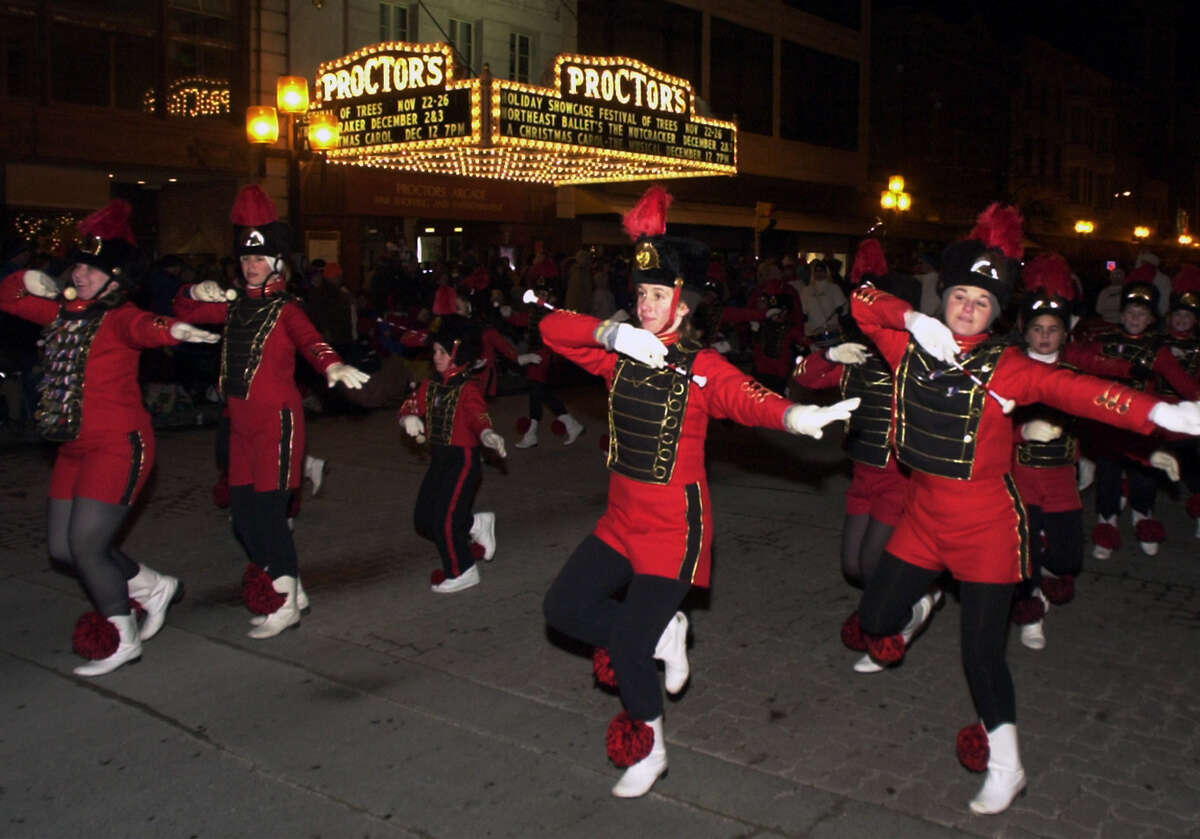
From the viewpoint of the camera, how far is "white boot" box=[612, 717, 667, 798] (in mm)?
4402

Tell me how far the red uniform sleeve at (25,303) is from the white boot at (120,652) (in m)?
1.57

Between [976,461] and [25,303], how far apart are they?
468cm

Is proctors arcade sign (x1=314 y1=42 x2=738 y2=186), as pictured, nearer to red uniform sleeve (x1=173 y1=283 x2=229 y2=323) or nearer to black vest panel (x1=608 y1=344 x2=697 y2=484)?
red uniform sleeve (x1=173 y1=283 x2=229 y2=323)

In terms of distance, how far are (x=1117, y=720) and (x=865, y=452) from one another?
1738mm

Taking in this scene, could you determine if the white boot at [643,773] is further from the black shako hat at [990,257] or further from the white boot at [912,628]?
the black shako hat at [990,257]

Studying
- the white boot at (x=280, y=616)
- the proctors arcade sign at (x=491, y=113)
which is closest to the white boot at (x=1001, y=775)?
the white boot at (x=280, y=616)

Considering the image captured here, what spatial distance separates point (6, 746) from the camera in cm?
488

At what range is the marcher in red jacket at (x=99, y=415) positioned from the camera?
18.2ft

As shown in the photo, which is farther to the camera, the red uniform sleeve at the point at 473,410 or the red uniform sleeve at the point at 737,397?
the red uniform sleeve at the point at 473,410

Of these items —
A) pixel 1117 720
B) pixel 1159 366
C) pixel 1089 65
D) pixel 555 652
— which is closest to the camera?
pixel 1117 720

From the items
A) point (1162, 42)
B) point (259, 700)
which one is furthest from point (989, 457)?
point (1162, 42)

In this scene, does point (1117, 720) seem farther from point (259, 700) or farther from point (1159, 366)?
point (259, 700)

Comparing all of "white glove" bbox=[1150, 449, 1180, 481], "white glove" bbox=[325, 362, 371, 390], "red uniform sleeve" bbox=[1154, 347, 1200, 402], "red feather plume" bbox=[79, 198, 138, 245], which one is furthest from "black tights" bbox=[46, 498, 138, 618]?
"red uniform sleeve" bbox=[1154, 347, 1200, 402]

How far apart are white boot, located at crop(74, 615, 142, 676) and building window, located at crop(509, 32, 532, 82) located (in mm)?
22424
